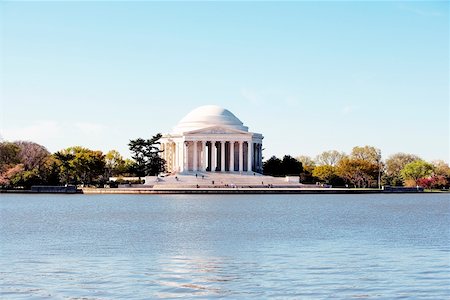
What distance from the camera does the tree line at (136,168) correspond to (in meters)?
133

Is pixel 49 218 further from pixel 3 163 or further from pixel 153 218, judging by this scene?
pixel 3 163

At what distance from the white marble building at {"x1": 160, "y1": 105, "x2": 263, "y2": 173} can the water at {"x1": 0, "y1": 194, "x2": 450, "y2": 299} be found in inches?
3717

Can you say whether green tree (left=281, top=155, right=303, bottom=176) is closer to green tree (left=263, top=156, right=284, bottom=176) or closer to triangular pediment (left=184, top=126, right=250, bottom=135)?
green tree (left=263, top=156, right=284, bottom=176)

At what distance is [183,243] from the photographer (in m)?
41.7

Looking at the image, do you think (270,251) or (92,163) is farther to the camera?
(92,163)

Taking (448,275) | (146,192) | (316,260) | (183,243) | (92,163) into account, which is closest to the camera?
(448,275)

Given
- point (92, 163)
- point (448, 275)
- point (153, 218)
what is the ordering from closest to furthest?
point (448, 275) → point (153, 218) → point (92, 163)

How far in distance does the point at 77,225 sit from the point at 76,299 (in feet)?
104

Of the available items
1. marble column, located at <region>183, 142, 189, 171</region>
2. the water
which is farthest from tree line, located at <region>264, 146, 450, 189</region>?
the water

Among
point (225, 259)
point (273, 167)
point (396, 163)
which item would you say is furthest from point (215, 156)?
point (225, 259)

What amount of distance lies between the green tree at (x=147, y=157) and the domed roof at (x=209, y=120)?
8835 millimetres

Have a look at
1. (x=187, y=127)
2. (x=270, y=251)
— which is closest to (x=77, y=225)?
(x=270, y=251)

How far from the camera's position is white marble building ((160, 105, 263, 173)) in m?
154

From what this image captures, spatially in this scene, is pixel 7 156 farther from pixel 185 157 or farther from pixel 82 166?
pixel 185 157
